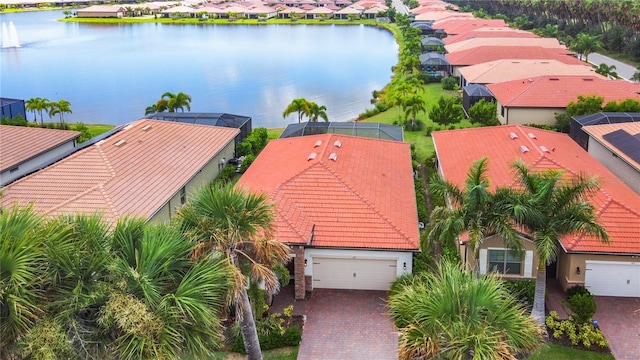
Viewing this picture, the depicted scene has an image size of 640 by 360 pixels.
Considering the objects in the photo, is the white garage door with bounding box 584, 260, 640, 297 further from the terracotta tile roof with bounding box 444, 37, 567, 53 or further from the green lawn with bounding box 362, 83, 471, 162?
the terracotta tile roof with bounding box 444, 37, 567, 53

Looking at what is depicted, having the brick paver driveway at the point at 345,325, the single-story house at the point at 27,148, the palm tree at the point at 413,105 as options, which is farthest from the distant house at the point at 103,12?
the brick paver driveway at the point at 345,325

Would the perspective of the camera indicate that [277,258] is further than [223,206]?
Yes

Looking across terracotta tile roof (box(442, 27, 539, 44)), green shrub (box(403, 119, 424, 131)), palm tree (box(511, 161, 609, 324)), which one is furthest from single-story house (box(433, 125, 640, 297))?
terracotta tile roof (box(442, 27, 539, 44))

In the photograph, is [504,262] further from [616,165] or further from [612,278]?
[616,165]

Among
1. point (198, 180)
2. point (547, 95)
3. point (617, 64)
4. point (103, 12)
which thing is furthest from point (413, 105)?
point (103, 12)

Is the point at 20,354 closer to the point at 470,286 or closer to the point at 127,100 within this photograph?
the point at 470,286

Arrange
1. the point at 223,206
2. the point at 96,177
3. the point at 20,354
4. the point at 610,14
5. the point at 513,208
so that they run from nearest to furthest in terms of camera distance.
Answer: the point at 20,354 → the point at 223,206 → the point at 513,208 → the point at 96,177 → the point at 610,14

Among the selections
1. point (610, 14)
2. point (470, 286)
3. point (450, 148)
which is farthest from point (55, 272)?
point (610, 14)
